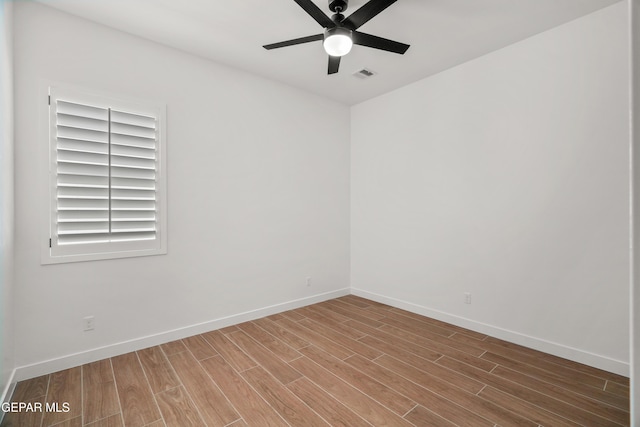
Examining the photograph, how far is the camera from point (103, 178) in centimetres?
263

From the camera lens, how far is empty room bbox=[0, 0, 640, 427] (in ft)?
7.13

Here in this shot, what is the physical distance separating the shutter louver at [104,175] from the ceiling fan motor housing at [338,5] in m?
1.90

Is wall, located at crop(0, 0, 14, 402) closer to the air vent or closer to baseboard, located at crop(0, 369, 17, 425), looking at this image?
baseboard, located at crop(0, 369, 17, 425)

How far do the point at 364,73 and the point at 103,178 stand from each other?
289cm

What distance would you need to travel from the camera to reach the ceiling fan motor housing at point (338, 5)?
225 cm

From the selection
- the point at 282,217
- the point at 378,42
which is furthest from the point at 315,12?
the point at 282,217

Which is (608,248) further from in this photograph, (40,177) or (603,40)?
(40,177)

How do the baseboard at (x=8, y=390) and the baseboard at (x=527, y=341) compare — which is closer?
the baseboard at (x=8, y=390)

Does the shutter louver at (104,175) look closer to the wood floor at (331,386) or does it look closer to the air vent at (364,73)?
the wood floor at (331,386)

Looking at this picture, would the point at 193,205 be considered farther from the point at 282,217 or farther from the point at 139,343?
the point at 139,343

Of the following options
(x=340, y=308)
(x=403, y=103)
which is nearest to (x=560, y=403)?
(x=340, y=308)

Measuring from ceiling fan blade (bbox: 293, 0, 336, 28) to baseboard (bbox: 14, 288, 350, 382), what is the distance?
2.98 m

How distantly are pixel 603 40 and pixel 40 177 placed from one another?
15.2 ft

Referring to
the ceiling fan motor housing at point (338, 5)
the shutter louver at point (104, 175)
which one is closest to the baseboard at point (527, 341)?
the shutter louver at point (104, 175)
